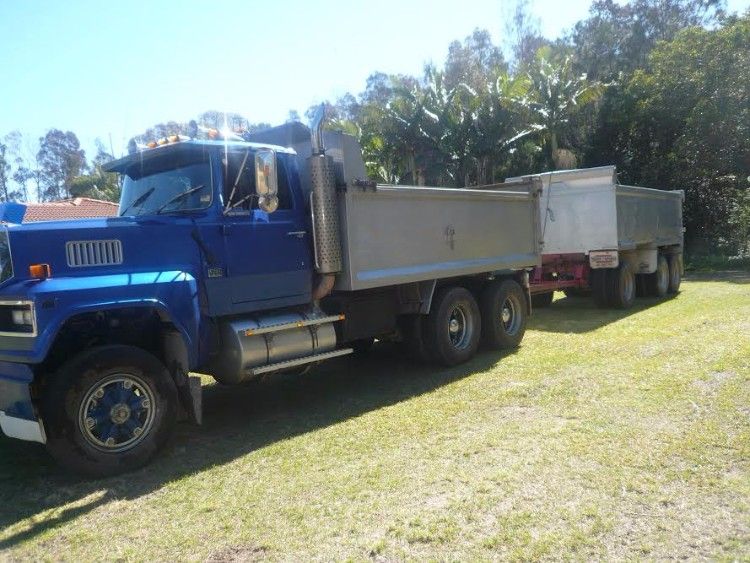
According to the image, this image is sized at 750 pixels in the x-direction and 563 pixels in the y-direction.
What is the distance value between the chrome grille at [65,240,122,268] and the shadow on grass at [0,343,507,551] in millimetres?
1634

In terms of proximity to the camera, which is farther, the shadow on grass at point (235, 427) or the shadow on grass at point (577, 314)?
the shadow on grass at point (577, 314)

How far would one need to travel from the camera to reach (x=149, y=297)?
491cm

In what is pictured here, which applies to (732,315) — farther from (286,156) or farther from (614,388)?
(286,156)

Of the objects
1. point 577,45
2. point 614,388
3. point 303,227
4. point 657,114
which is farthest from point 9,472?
point 577,45

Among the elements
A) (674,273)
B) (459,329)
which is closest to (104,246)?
(459,329)

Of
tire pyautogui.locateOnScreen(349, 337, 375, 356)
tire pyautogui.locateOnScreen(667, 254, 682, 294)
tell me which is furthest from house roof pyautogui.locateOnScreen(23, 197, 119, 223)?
tire pyautogui.locateOnScreen(667, 254, 682, 294)

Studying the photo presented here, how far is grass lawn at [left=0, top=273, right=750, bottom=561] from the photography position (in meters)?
3.51

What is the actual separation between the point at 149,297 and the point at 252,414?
6.42 feet

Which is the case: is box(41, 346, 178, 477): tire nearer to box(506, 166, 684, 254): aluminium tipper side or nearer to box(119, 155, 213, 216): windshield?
box(119, 155, 213, 216): windshield

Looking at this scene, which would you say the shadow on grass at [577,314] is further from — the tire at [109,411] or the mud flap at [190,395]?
the tire at [109,411]

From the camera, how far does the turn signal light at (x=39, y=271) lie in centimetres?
450

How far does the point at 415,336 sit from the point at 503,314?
180 centimetres

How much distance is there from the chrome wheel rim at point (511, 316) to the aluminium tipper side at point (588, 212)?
3598mm

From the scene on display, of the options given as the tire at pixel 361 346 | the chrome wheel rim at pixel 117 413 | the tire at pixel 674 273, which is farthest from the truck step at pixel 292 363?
the tire at pixel 674 273
